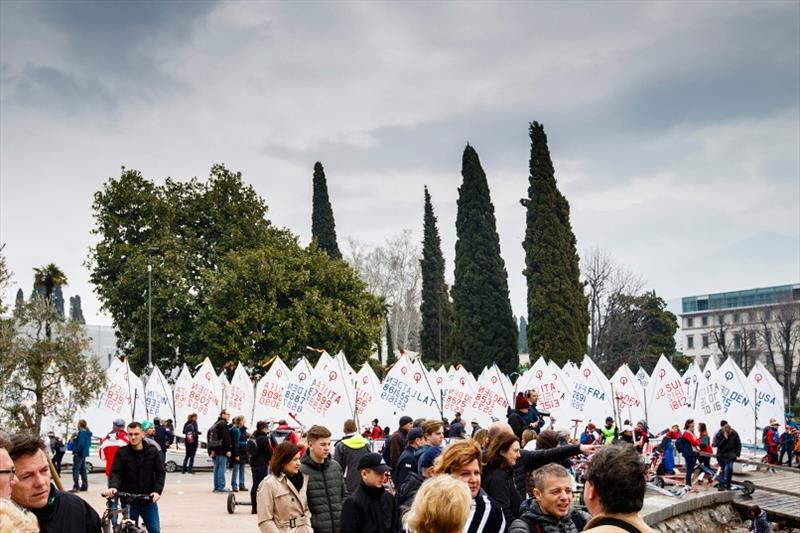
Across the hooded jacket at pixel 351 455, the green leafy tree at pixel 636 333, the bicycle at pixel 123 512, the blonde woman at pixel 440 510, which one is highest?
the green leafy tree at pixel 636 333

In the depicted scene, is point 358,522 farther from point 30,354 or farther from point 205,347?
point 205,347

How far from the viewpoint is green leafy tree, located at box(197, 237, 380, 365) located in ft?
150

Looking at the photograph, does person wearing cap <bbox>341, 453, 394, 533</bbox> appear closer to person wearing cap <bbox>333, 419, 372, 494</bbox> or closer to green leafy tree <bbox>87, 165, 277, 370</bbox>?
person wearing cap <bbox>333, 419, 372, 494</bbox>

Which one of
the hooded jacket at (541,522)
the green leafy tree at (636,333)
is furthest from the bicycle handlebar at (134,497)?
the green leafy tree at (636,333)

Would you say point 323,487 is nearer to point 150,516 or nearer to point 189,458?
point 150,516

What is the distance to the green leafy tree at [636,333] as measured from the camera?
6594 centimetres

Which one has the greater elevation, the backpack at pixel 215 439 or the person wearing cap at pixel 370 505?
the person wearing cap at pixel 370 505

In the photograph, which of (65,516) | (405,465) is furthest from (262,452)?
(65,516)

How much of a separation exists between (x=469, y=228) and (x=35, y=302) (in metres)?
36.6

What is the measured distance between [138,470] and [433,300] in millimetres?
61439

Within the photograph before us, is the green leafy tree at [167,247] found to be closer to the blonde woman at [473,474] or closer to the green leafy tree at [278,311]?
the green leafy tree at [278,311]

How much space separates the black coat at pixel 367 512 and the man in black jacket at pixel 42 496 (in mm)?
1848

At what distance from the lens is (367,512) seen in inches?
240

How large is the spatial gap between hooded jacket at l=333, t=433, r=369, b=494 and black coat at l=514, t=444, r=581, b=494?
3.48 m
